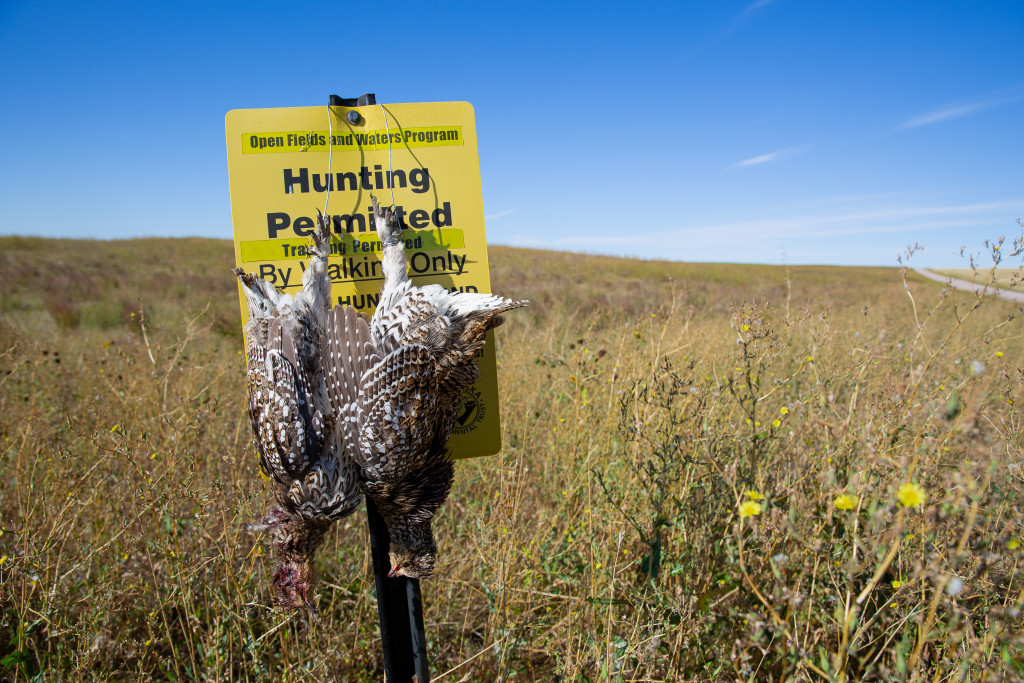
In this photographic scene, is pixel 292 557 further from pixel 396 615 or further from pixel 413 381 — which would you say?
pixel 413 381

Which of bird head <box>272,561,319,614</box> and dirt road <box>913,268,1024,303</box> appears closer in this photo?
bird head <box>272,561,319,614</box>

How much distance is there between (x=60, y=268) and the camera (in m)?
18.2

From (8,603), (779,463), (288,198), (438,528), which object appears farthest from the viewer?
(438,528)

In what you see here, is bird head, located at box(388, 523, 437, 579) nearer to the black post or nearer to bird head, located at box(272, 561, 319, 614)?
the black post

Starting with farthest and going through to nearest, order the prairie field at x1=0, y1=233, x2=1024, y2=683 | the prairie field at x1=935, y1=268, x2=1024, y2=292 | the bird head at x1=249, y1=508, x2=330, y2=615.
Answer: the prairie field at x1=935, y1=268, x2=1024, y2=292
the bird head at x1=249, y1=508, x2=330, y2=615
the prairie field at x1=0, y1=233, x2=1024, y2=683

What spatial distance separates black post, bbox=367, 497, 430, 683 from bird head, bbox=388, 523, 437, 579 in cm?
16

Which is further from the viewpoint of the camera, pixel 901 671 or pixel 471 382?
pixel 471 382

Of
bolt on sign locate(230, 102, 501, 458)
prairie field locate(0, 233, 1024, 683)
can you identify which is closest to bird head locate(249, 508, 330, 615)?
prairie field locate(0, 233, 1024, 683)

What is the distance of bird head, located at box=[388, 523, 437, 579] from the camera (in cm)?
179

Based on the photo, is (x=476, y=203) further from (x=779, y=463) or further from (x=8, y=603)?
(x=8, y=603)

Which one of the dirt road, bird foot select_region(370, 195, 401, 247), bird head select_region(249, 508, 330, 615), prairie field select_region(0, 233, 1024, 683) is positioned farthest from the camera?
the dirt road

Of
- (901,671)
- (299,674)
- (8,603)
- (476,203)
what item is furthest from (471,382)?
(8,603)

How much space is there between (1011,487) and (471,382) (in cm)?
222

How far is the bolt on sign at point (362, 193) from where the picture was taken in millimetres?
1894
